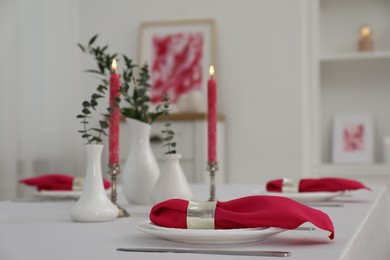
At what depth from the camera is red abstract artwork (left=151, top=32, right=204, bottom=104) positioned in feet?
12.9

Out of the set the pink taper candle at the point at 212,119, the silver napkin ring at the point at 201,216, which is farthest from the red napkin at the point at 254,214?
the pink taper candle at the point at 212,119

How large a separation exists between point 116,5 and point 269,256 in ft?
11.3

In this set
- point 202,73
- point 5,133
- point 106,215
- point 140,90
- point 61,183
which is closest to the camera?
point 106,215

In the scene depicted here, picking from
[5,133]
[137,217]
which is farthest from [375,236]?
[5,133]

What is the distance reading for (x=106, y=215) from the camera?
120 cm

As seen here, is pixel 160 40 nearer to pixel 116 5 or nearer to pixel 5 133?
pixel 116 5

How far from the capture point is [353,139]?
4000 millimetres

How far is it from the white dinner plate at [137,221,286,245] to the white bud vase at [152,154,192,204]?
452 mm

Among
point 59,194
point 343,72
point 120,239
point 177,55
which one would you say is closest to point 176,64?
point 177,55

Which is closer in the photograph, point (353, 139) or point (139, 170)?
point (139, 170)

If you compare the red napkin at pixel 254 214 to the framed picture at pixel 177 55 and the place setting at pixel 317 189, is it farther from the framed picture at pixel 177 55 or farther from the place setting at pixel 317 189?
the framed picture at pixel 177 55

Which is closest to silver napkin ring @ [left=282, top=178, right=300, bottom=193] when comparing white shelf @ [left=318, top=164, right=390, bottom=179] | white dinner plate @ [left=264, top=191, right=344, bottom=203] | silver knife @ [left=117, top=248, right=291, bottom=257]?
white dinner plate @ [left=264, top=191, right=344, bottom=203]

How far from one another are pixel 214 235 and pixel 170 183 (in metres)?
0.52

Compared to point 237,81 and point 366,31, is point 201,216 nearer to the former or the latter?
point 237,81
